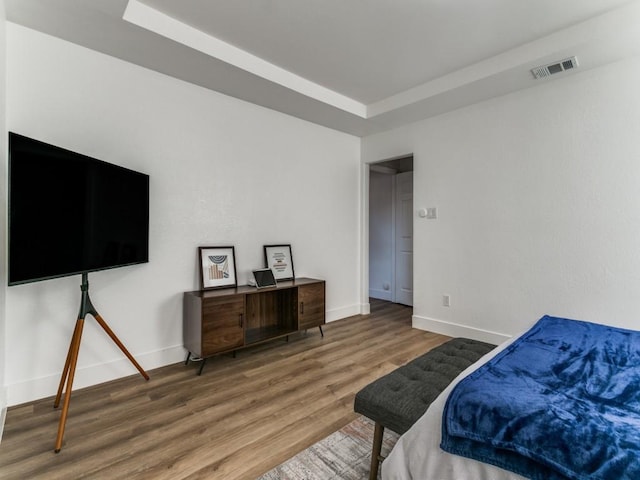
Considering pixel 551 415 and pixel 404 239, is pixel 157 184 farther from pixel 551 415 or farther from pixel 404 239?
pixel 404 239

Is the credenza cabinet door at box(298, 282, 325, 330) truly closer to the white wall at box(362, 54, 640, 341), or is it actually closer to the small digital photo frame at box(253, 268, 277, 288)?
the small digital photo frame at box(253, 268, 277, 288)

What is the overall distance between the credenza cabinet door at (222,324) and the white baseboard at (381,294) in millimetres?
3266

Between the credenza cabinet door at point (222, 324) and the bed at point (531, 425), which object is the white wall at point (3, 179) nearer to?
the credenza cabinet door at point (222, 324)

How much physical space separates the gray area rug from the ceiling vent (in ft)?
10.3

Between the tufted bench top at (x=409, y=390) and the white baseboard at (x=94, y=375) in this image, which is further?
the white baseboard at (x=94, y=375)

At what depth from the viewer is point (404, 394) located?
4.91 feet

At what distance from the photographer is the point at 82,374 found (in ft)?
7.86

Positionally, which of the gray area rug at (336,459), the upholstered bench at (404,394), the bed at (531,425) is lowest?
the gray area rug at (336,459)

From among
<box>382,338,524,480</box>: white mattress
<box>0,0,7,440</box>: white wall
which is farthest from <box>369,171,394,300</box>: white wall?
<box>0,0,7,440</box>: white wall

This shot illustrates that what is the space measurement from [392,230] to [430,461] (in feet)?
14.8

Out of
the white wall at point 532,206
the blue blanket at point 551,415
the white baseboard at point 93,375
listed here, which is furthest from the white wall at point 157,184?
the blue blanket at point 551,415

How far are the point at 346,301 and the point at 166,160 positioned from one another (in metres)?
2.87

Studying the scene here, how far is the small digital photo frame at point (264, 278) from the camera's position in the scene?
3135 mm

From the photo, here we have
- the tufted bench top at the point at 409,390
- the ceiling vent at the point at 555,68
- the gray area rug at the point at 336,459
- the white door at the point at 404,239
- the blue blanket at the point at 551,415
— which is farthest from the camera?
the white door at the point at 404,239
